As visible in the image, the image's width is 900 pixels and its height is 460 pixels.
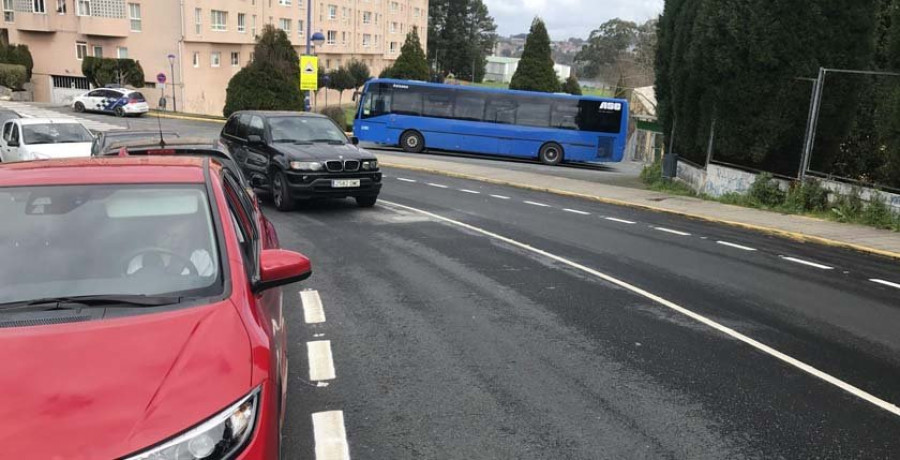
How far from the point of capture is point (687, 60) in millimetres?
18781

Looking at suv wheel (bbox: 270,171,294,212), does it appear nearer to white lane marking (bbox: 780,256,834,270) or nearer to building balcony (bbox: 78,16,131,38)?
white lane marking (bbox: 780,256,834,270)

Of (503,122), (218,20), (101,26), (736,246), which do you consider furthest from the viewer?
(218,20)

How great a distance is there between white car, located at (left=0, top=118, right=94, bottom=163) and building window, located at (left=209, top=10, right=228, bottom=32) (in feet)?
135

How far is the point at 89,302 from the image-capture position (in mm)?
3518

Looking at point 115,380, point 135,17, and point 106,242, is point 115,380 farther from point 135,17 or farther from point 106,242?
point 135,17

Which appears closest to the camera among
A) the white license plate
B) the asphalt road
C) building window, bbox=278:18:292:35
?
the asphalt road

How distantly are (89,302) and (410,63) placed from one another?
7217cm

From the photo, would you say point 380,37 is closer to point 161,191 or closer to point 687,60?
point 687,60

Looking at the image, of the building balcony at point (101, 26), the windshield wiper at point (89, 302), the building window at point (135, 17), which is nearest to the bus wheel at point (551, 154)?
the windshield wiper at point (89, 302)

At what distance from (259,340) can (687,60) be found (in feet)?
57.4

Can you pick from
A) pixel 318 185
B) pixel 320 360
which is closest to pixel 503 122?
pixel 318 185

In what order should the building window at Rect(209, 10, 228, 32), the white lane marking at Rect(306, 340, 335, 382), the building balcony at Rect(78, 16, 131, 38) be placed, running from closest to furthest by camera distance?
the white lane marking at Rect(306, 340, 335, 382), the building balcony at Rect(78, 16, 131, 38), the building window at Rect(209, 10, 228, 32)

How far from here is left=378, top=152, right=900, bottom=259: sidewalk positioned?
40.6 ft

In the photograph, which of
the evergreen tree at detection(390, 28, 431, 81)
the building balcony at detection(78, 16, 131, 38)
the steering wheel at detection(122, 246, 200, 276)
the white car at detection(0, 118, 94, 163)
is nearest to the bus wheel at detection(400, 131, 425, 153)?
the white car at detection(0, 118, 94, 163)
